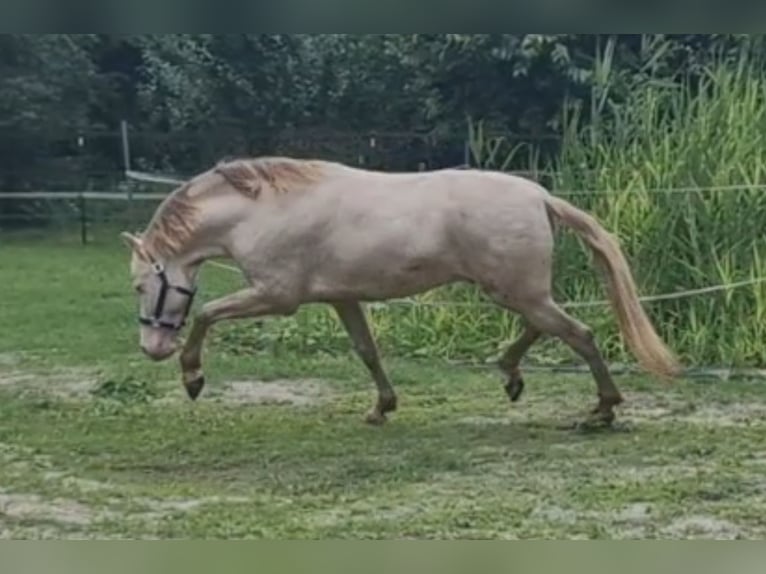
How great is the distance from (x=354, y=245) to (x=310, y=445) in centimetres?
40

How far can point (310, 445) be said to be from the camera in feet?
9.86

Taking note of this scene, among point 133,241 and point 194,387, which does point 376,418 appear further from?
point 133,241

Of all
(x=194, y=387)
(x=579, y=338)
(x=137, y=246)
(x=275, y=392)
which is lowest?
(x=275, y=392)

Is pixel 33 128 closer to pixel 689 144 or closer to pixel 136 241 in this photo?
pixel 136 241

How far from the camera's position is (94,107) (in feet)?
11.1

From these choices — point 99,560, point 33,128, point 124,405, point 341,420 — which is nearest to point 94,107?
point 33,128

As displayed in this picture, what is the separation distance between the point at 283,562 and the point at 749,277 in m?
1.54

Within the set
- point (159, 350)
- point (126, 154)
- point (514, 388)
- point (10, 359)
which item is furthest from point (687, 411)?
point (10, 359)

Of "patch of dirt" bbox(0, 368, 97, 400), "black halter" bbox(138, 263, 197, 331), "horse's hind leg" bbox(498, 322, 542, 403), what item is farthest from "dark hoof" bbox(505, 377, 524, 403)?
"patch of dirt" bbox(0, 368, 97, 400)

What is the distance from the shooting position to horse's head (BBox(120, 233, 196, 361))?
9.82 feet

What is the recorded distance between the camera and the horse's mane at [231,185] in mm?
3004

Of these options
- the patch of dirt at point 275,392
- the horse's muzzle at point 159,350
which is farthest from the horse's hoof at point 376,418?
the horse's muzzle at point 159,350

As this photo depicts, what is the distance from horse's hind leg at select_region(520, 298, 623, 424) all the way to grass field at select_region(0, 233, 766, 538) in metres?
0.07

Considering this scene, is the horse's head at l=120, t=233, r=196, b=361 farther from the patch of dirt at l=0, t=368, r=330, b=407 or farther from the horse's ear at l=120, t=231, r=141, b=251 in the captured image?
the patch of dirt at l=0, t=368, r=330, b=407
